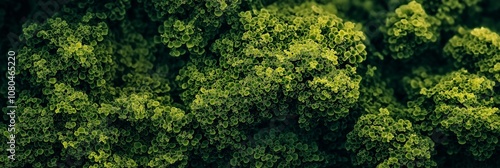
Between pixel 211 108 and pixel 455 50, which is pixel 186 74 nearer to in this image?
pixel 211 108

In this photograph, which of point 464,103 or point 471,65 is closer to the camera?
point 464,103

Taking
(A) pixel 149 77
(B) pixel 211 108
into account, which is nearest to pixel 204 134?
(B) pixel 211 108

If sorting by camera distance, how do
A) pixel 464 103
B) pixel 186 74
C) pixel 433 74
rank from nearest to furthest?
pixel 464 103 → pixel 186 74 → pixel 433 74

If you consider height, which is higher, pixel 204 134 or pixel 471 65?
pixel 471 65

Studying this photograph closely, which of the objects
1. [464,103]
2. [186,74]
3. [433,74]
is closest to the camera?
[464,103]

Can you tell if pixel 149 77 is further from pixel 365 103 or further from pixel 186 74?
pixel 365 103

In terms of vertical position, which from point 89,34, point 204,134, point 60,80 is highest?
point 89,34
